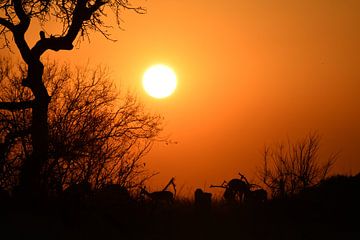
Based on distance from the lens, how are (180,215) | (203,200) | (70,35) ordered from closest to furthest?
(70,35) → (180,215) → (203,200)

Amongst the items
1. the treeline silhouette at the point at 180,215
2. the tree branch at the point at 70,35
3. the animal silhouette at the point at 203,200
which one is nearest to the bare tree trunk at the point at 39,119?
the tree branch at the point at 70,35

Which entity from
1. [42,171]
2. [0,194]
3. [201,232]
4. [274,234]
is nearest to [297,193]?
[274,234]

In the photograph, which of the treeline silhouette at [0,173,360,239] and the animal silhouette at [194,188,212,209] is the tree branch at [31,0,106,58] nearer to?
the treeline silhouette at [0,173,360,239]

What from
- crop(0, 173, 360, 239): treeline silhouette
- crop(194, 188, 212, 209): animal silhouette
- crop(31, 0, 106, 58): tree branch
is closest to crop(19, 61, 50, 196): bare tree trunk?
crop(31, 0, 106, 58): tree branch

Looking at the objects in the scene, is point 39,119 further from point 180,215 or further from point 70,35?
point 180,215

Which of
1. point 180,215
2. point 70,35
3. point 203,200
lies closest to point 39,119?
point 70,35

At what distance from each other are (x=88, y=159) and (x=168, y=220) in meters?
2.49

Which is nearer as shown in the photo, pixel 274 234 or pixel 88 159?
pixel 274 234

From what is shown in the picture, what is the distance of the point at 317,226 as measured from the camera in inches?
522

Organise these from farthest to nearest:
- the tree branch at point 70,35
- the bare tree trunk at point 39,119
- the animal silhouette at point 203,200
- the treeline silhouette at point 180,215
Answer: the animal silhouette at point 203,200 → the tree branch at point 70,35 → the bare tree trunk at point 39,119 → the treeline silhouette at point 180,215

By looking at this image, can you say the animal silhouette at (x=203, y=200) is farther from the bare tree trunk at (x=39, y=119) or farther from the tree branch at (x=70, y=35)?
the tree branch at (x=70, y=35)

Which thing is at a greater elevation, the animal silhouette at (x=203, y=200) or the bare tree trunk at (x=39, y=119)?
the bare tree trunk at (x=39, y=119)

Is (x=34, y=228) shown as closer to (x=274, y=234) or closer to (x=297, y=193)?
(x=274, y=234)

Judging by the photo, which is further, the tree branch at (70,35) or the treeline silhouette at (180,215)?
the tree branch at (70,35)
